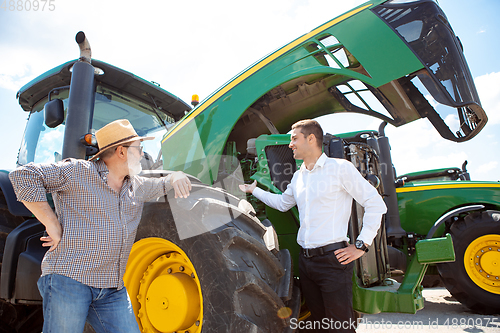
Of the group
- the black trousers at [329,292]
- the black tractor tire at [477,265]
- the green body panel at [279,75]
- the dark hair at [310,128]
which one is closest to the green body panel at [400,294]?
the black trousers at [329,292]

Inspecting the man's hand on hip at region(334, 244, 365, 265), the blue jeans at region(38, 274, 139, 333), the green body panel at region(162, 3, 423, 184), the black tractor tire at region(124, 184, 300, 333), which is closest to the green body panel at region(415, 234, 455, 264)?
the man's hand on hip at region(334, 244, 365, 265)

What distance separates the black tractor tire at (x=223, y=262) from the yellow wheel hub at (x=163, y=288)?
0.04ft

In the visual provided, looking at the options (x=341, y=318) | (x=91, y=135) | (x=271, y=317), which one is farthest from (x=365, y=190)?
(x=91, y=135)

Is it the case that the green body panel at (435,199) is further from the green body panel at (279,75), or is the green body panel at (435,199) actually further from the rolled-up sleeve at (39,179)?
the rolled-up sleeve at (39,179)

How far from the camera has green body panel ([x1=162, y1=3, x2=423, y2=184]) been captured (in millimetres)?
2596

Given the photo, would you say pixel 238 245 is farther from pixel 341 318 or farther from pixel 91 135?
pixel 91 135

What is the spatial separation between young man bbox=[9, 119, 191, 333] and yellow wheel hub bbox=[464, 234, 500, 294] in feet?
12.3

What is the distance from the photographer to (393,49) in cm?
259

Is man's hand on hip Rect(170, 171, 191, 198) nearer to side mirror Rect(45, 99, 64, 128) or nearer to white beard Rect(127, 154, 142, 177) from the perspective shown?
white beard Rect(127, 154, 142, 177)

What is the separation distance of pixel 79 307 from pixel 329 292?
1.44 meters

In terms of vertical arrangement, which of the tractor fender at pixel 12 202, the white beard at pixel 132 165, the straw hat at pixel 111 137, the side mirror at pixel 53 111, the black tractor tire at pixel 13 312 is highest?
the side mirror at pixel 53 111

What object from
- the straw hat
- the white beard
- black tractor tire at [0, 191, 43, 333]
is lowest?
black tractor tire at [0, 191, 43, 333]

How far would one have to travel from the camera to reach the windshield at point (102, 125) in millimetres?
3125

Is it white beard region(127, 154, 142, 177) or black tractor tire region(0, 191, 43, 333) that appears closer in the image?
white beard region(127, 154, 142, 177)
